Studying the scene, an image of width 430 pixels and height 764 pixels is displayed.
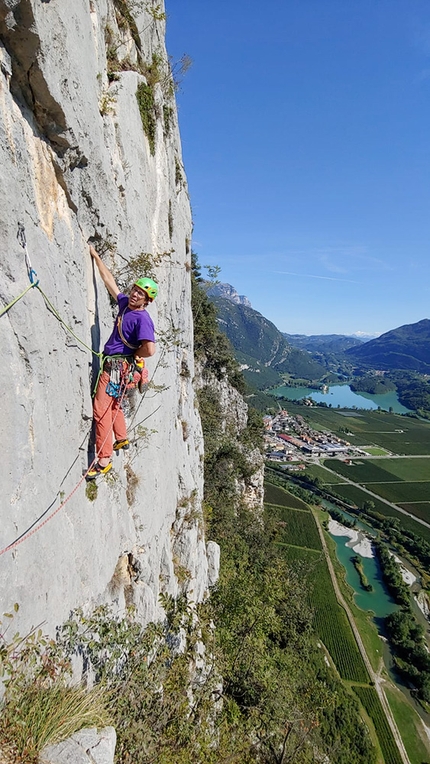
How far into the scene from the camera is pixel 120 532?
6586 mm

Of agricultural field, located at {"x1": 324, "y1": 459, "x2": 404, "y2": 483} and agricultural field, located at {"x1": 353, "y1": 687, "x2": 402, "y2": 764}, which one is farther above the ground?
agricultural field, located at {"x1": 353, "y1": 687, "x2": 402, "y2": 764}

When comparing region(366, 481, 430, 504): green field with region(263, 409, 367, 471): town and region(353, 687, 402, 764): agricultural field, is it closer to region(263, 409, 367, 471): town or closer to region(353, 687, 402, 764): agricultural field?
region(263, 409, 367, 471): town

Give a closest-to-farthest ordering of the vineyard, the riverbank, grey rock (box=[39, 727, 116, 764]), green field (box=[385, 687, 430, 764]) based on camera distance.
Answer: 1. grey rock (box=[39, 727, 116, 764])
2. green field (box=[385, 687, 430, 764])
3. the vineyard
4. the riverbank

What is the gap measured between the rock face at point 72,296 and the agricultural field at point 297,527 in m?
48.2

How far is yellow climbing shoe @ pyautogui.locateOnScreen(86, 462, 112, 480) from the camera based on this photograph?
5439mm

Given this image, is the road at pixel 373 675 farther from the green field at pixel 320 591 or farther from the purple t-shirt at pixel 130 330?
the purple t-shirt at pixel 130 330

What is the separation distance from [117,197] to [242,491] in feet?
102

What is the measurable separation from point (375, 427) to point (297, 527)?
10790 centimetres

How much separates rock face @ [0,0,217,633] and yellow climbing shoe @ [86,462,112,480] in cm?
16

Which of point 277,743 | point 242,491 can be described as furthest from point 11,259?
point 242,491

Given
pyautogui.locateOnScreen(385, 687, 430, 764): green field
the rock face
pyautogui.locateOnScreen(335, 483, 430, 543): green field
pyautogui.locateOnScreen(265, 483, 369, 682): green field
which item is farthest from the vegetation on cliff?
pyautogui.locateOnScreen(335, 483, 430, 543): green field

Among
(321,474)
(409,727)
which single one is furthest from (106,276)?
(321,474)

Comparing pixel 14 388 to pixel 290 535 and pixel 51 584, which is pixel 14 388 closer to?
pixel 51 584

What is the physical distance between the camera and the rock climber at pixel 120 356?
18.1 ft
